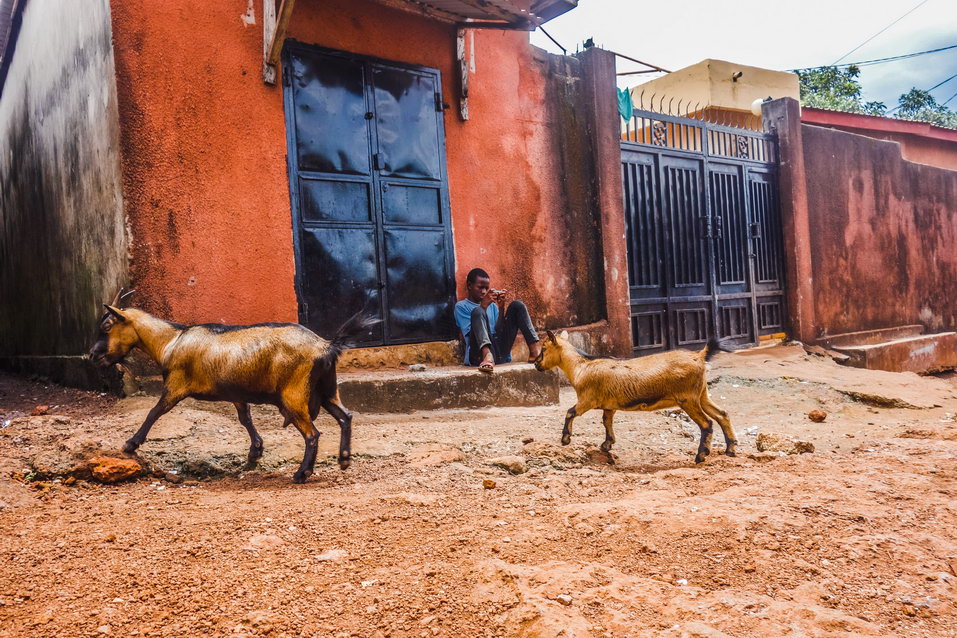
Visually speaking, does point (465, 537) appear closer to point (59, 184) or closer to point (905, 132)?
point (59, 184)

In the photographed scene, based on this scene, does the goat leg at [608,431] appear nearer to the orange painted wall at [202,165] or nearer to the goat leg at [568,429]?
the goat leg at [568,429]

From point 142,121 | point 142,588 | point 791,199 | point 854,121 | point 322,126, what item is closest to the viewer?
point 142,588

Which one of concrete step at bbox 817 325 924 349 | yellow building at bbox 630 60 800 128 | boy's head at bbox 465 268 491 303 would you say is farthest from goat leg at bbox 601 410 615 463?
yellow building at bbox 630 60 800 128

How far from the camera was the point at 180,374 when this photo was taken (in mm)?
3570

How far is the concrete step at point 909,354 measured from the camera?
30.6 feet

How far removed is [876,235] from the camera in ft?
36.1

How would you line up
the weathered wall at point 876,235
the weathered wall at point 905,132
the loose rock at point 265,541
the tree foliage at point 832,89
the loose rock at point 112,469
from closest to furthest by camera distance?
1. the loose rock at point 265,541
2. the loose rock at point 112,469
3. the weathered wall at point 876,235
4. the weathered wall at point 905,132
5. the tree foliage at point 832,89

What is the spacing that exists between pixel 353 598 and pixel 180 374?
6.72ft

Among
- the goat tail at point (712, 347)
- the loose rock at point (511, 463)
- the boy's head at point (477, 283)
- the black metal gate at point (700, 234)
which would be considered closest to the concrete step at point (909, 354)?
the black metal gate at point (700, 234)

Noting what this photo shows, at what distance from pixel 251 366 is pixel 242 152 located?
252 cm

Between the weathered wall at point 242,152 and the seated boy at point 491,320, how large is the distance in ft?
0.95

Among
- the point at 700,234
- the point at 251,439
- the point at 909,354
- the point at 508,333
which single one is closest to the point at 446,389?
the point at 508,333

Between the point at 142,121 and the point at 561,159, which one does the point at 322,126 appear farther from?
the point at 561,159

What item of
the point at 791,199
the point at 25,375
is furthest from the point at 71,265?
the point at 791,199
